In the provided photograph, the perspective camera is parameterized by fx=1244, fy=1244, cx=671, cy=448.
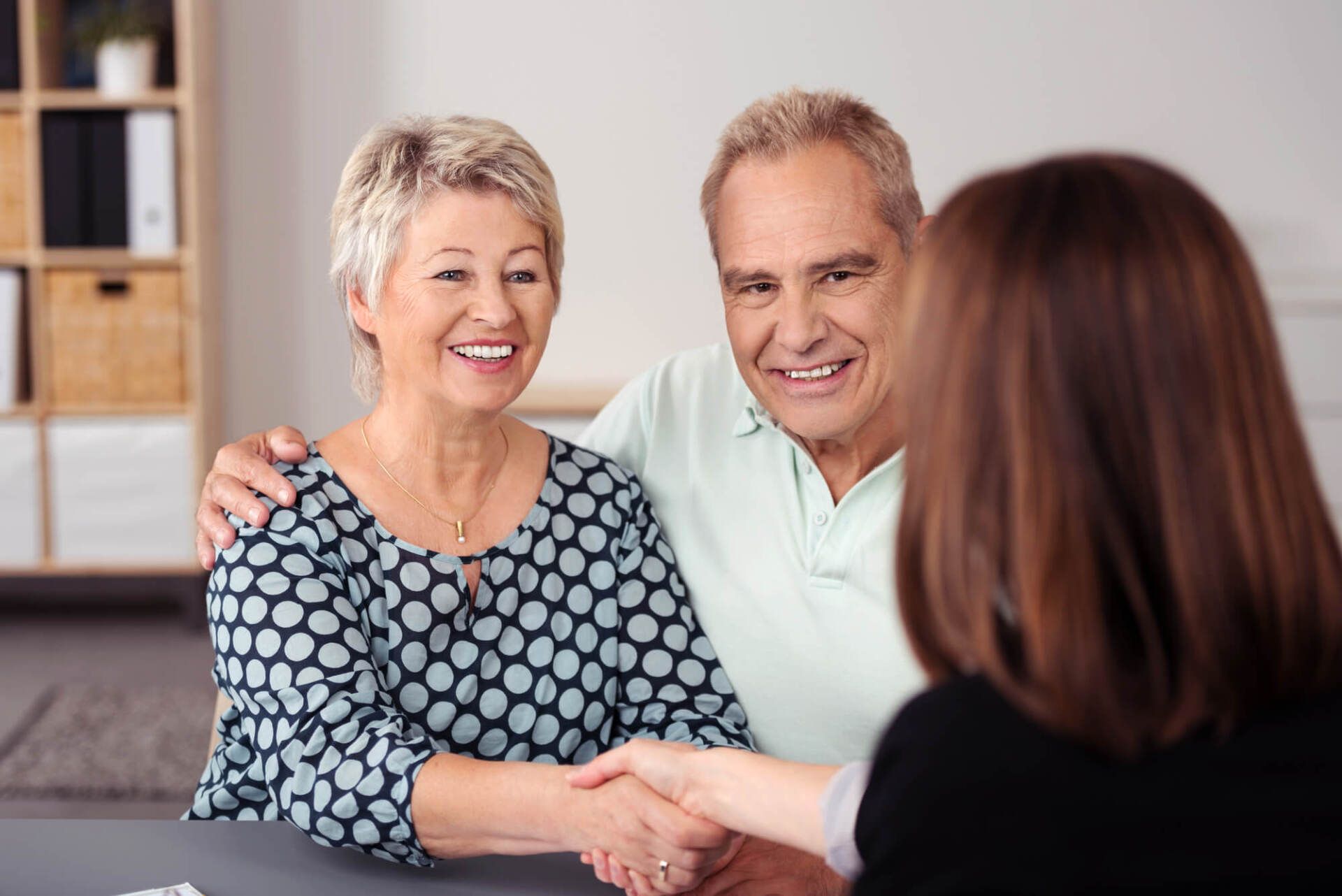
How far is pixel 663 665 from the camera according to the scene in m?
1.58

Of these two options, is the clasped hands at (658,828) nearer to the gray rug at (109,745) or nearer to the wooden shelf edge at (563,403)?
the gray rug at (109,745)

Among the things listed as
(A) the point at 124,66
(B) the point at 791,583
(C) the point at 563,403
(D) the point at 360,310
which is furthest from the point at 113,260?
(B) the point at 791,583

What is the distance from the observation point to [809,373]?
167 cm

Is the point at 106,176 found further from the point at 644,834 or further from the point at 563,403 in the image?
the point at 644,834

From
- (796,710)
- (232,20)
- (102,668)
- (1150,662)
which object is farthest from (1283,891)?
(232,20)

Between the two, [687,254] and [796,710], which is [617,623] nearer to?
[796,710]

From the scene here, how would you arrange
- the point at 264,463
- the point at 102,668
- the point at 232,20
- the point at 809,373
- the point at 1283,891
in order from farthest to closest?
the point at 232,20
the point at 102,668
the point at 809,373
the point at 264,463
the point at 1283,891

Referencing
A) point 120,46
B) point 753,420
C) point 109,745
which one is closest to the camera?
point 753,420

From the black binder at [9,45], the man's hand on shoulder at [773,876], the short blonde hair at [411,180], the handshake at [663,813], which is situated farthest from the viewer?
the black binder at [9,45]

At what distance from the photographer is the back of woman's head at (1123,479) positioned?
0.71 m

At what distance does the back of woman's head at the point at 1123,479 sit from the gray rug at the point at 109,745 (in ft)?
8.79

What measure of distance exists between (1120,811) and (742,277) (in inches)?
43.3

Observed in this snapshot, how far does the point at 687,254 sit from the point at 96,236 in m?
1.93

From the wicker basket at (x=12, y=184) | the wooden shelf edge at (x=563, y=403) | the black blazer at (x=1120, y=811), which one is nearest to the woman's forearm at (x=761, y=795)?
the black blazer at (x=1120, y=811)
